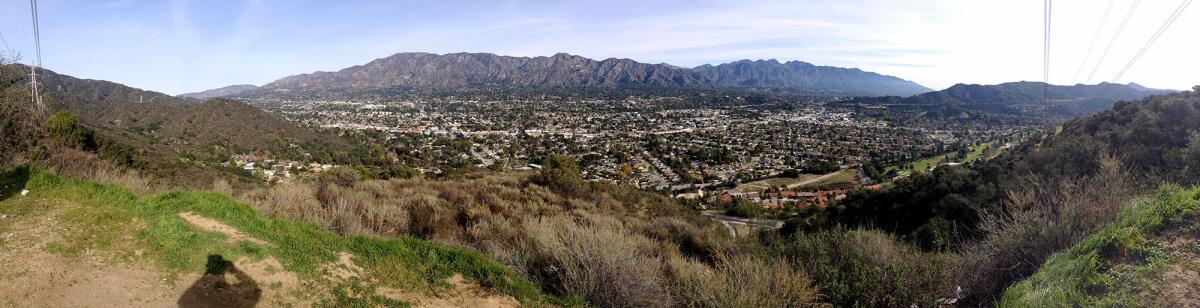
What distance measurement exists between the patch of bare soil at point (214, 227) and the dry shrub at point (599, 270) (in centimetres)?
363

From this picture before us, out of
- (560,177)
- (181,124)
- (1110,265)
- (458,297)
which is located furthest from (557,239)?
(181,124)

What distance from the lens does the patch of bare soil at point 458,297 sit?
5.55 metres

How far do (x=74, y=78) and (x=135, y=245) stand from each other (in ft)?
204

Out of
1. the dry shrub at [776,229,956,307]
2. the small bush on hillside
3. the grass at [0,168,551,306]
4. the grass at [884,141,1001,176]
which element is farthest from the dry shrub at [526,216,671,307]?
the grass at [884,141,1001,176]

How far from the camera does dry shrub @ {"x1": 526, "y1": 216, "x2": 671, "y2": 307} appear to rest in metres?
5.93

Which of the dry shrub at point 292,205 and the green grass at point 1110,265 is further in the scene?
the dry shrub at point 292,205

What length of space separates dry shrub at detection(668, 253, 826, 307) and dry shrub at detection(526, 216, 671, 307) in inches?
14.1

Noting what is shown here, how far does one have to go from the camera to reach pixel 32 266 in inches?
194

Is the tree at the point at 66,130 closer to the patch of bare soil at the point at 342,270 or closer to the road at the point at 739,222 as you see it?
the patch of bare soil at the point at 342,270

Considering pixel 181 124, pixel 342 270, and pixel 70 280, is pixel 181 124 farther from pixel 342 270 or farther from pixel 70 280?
pixel 342 270

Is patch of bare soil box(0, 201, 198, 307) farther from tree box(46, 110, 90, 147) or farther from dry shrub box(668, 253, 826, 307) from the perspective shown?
tree box(46, 110, 90, 147)

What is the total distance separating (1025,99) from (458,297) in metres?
101

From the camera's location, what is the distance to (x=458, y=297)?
5742mm

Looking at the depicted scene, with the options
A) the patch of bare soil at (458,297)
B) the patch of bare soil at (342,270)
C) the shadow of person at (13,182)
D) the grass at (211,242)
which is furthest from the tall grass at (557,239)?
the shadow of person at (13,182)
